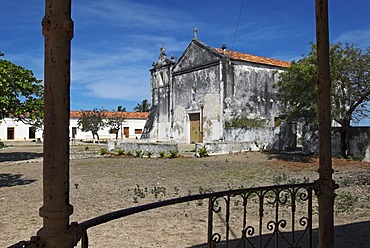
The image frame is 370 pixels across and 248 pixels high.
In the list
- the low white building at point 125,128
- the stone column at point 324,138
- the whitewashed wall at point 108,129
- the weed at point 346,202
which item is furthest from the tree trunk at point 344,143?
the whitewashed wall at point 108,129

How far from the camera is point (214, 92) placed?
26422 mm

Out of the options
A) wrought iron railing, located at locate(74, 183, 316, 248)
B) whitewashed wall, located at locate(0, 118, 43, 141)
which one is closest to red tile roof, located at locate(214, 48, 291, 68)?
wrought iron railing, located at locate(74, 183, 316, 248)

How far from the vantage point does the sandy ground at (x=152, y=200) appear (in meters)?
4.88

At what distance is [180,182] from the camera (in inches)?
390

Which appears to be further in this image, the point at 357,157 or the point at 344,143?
the point at 344,143

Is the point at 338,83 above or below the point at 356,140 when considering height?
above

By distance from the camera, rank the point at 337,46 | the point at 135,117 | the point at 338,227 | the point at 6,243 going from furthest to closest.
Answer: the point at 135,117 → the point at 337,46 → the point at 338,227 → the point at 6,243

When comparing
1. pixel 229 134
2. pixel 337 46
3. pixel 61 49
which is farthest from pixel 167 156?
pixel 61 49

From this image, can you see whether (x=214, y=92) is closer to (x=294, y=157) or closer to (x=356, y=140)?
(x=294, y=157)

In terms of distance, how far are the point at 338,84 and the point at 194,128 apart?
588 inches

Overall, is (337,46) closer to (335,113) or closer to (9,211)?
(335,113)

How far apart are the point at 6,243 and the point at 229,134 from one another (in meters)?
20.6

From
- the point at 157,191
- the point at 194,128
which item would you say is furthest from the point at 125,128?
the point at 157,191

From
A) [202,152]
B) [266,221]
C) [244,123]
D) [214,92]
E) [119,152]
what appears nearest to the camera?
[266,221]
